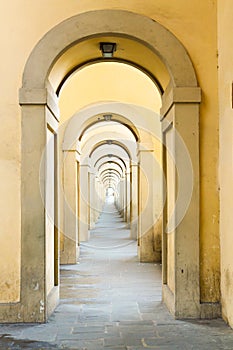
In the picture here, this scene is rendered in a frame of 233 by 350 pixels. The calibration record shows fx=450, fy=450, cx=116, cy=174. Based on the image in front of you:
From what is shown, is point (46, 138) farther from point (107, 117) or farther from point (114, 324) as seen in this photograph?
point (107, 117)

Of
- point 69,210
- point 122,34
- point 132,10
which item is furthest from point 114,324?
point 69,210

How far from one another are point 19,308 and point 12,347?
968 mm

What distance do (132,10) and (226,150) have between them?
2.33 meters

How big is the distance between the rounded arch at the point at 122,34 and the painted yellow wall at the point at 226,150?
0.48m

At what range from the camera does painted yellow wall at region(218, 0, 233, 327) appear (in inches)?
218

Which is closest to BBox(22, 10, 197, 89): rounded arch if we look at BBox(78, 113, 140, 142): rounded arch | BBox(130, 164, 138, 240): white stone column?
BBox(78, 113, 140, 142): rounded arch

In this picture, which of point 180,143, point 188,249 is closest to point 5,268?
point 188,249

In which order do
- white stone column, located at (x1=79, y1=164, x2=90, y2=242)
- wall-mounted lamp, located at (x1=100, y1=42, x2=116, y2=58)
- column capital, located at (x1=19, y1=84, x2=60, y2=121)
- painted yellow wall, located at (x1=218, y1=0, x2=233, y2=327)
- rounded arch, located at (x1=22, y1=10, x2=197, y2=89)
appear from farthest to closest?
white stone column, located at (x1=79, y1=164, x2=90, y2=242) < wall-mounted lamp, located at (x1=100, y1=42, x2=116, y2=58) < rounded arch, located at (x1=22, y1=10, x2=197, y2=89) < column capital, located at (x1=19, y1=84, x2=60, y2=121) < painted yellow wall, located at (x1=218, y1=0, x2=233, y2=327)

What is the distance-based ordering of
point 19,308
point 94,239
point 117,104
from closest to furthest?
1. point 19,308
2. point 117,104
3. point 94,239

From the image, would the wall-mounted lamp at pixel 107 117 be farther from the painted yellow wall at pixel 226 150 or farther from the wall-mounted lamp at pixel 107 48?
the painted yellow wall at pixel 226 150

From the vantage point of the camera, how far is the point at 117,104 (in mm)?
12469

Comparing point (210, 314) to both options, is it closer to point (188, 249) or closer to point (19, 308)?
point (188, 249)

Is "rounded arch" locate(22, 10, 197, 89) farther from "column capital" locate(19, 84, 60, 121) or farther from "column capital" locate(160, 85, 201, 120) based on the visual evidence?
"column capital" locate(19, 84, 60, 121)

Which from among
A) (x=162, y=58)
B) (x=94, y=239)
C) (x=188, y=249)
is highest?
(x=162, y=58)
